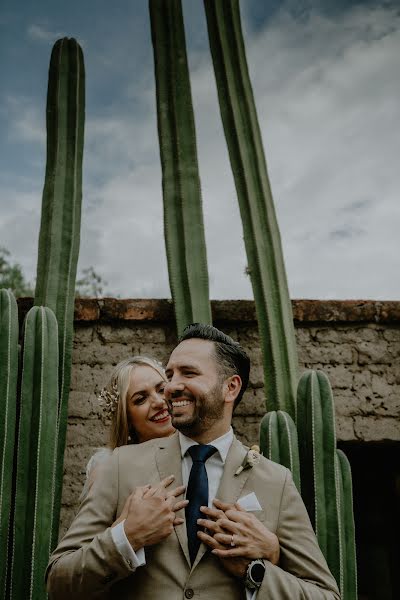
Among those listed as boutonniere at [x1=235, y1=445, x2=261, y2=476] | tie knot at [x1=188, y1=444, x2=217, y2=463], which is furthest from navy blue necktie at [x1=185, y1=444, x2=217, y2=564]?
boutonniere at [x1=235, y1=445, x2=261, y2=476]

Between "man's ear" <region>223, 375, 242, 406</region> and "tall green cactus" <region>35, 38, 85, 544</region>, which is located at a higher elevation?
"tall green cactus" <region>35, 38, 85, 544</region>

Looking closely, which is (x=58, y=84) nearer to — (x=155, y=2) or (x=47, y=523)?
(x=155, y=2)

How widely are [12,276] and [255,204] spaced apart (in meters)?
12.4

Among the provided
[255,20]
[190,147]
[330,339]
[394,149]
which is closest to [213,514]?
[330,339]

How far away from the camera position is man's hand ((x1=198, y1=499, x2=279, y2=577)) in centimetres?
163

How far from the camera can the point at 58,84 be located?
3.99 m

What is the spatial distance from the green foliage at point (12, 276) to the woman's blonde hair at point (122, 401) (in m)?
12.5

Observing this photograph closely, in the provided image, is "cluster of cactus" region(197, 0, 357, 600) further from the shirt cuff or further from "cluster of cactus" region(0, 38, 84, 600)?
the shirt cuff

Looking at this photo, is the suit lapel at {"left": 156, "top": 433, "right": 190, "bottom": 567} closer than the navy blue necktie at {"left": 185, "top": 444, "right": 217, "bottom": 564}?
No

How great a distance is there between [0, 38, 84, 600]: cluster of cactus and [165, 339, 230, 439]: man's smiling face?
1.32 metres

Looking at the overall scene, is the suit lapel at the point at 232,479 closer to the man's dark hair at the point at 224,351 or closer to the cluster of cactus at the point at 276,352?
the man's dark hair at the point at 224,351

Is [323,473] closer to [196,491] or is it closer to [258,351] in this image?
[258,351]

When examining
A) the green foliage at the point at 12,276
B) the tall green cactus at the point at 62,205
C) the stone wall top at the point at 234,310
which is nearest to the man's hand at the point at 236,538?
the tall green cactus at the point at 62,205

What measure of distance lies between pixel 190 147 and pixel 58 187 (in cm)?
97
